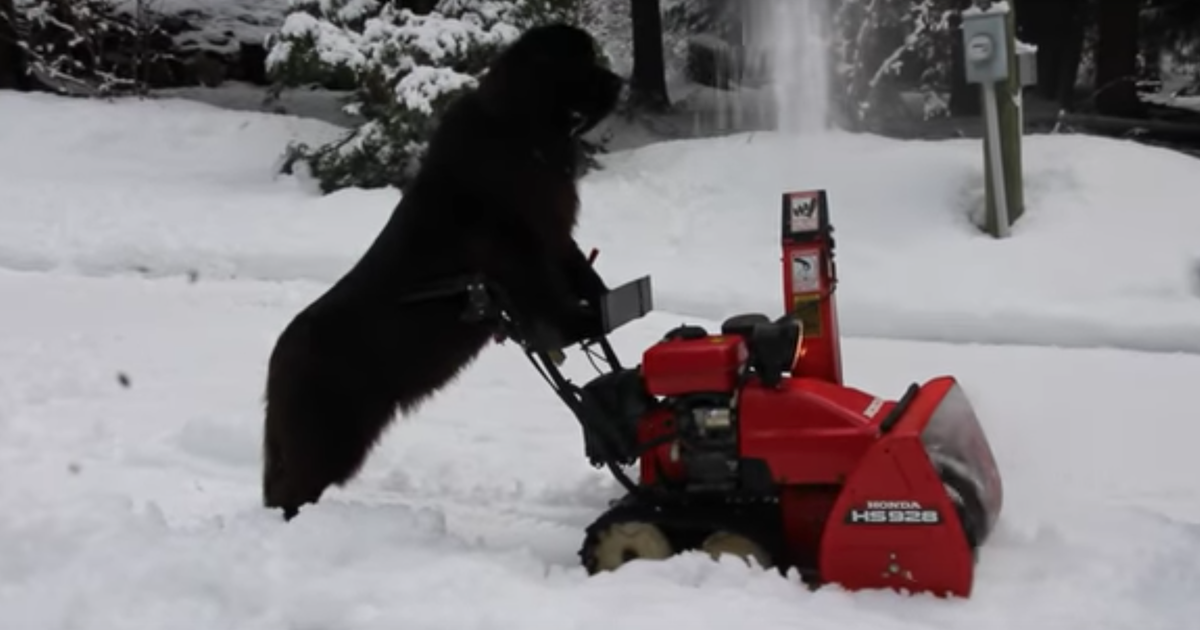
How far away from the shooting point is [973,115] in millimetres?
13797

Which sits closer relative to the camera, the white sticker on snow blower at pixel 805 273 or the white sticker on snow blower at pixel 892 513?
the white sticker on snow blower at pixel 892 513

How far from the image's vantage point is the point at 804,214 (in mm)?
3729

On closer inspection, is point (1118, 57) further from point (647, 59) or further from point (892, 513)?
point (892, 513)

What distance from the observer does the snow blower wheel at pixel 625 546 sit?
3.48 metres

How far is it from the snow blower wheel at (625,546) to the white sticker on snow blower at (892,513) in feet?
1.87

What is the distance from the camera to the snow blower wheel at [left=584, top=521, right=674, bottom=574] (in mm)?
3484

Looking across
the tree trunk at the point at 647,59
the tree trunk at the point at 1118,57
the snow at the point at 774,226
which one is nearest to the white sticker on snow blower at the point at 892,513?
the snow at the point at 774,226

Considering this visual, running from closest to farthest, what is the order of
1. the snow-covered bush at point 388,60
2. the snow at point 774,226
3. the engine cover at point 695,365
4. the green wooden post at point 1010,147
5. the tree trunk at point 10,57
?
the engine cover at point 695,365
the snow at point 774,226
the green wooden post at point 1010,147
the snow-covered bush at point 388,60
the tree trunk at point 10,57

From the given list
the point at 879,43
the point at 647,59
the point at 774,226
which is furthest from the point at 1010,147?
the point at 647,59

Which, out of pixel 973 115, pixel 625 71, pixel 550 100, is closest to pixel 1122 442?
pixel 550 100

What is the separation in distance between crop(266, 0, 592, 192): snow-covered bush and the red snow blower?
5.92 meters

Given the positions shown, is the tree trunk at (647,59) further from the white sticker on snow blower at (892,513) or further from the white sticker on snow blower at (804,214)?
the white sticker on snow blower at (892,513)

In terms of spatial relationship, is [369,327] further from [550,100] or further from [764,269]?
[764,269]

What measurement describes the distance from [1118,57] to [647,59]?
537cm
